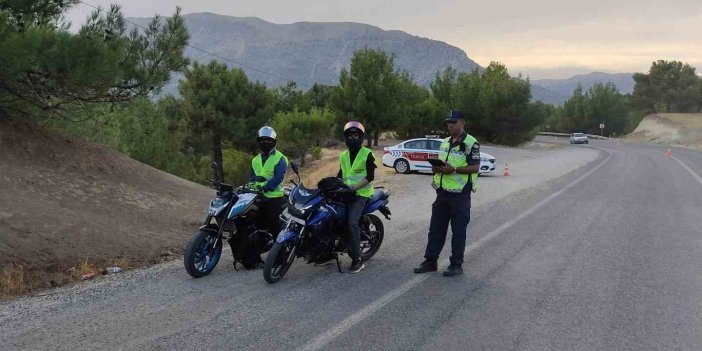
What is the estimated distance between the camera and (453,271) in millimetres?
6102

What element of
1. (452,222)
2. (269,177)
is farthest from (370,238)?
(269,177)

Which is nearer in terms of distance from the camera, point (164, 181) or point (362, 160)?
point (362, 160)

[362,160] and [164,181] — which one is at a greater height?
[362,160]

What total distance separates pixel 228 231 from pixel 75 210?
2.98m

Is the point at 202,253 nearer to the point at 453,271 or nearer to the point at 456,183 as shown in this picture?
the point at 453,271

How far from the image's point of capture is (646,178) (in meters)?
19.0

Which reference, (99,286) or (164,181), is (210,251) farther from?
(164,181)

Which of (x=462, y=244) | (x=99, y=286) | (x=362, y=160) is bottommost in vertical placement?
(x=99, y=286)

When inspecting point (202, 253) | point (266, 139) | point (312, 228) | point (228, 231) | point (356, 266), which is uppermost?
point (266, 139)

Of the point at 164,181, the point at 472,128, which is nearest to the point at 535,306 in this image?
the point at 164,181

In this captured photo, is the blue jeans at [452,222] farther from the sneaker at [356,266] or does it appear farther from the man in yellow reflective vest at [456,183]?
the sneaker at [356,266]

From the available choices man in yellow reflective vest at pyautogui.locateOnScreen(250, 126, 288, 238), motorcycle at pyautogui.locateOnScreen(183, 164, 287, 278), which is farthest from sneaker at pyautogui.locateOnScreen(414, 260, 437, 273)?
motorcycle at pyautogui.locateOnScreen(183, 164, 287, 278)

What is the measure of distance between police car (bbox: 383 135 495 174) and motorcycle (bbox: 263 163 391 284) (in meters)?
14.6

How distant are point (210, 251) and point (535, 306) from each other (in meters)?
3.57
